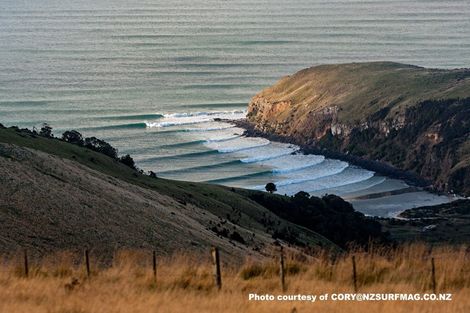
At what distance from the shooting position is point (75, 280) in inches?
792

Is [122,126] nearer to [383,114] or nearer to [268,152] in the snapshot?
[268,152]

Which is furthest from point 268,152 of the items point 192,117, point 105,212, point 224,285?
point 224,285

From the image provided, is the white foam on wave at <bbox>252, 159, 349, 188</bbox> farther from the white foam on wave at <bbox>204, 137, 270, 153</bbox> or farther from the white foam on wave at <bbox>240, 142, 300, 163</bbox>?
the white foam on wave at <bbox>204, 137, 270, 153</bbox>

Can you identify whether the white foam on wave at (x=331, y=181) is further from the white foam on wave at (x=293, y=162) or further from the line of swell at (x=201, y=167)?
the line of swell at (x=201, y=167)

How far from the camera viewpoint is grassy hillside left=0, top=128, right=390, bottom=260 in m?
35.8

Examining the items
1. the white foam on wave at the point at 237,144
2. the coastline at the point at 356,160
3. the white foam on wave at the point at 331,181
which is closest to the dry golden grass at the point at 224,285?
the white foam on wave at the point at 331,181

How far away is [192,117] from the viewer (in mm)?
158625

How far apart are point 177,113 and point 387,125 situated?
1340 inches

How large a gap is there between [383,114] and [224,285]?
12886cm

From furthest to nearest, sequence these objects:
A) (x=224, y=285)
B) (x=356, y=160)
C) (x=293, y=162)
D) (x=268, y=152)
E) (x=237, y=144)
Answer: (x=237, y=144), (x=268, y=152), (x=356, y=160), (x=293, y=162), (x=224, y=285)

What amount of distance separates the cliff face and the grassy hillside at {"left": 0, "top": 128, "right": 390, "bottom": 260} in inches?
2414

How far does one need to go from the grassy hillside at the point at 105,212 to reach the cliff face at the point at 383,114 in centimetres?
6131

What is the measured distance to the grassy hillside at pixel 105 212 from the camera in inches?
1410

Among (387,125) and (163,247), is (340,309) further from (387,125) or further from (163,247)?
(387,125)
